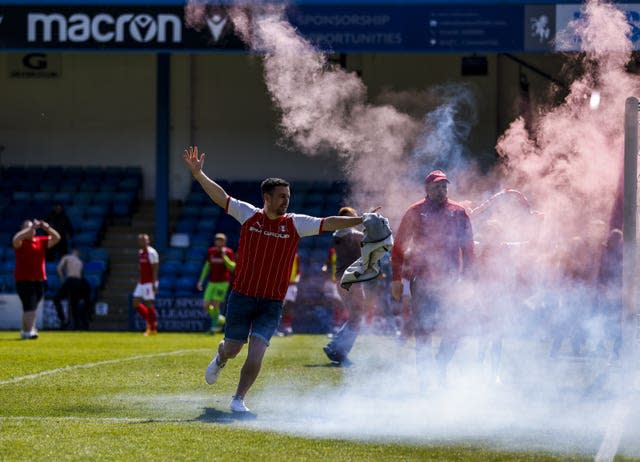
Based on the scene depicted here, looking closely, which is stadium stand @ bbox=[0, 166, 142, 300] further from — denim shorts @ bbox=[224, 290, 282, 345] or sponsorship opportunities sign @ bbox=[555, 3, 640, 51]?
denim shorts @ bbox=[224, 290, 282, 345]

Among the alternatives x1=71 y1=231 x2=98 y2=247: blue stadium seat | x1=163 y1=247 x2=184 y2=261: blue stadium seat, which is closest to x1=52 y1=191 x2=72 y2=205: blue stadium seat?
x1=71 y1=231 x2=98 y2=247: blue stadium seat

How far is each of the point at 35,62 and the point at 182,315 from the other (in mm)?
10767

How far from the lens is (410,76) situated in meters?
31.5

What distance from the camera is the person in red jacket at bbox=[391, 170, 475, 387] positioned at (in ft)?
40.3

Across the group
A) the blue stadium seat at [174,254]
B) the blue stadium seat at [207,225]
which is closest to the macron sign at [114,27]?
the blue stadium seat at [174,254]

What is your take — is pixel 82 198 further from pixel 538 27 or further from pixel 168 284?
pixel 538 27

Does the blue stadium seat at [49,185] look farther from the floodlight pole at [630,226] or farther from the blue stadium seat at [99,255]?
the floodlight pole at [630,226]

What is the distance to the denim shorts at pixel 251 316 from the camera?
10.6m

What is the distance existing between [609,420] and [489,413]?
3.49 ft

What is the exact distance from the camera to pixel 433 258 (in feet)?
40.6

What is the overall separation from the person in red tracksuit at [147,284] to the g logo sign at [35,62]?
10.8 metres

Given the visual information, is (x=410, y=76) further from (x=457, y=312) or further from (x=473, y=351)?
(x=457, y=312)

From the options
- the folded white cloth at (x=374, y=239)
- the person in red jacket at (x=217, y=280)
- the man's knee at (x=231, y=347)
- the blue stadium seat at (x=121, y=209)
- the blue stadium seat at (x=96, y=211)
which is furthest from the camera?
the blue stadium seat at (x=121, y=209)

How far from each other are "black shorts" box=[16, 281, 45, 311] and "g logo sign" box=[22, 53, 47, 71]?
13684mm
